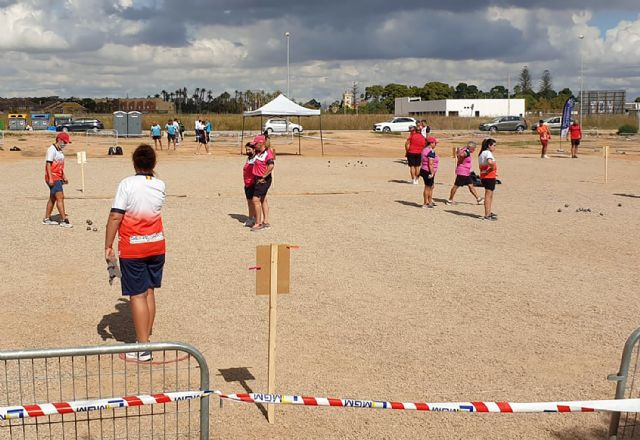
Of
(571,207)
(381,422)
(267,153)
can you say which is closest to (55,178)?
(267,153)

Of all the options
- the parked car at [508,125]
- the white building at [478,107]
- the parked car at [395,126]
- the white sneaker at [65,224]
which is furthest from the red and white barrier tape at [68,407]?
the white building at [478,107]

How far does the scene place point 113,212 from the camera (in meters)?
6.62

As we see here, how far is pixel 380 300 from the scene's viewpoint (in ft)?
29.8

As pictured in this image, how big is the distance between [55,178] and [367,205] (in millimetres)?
6844

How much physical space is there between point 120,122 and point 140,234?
1719 inches

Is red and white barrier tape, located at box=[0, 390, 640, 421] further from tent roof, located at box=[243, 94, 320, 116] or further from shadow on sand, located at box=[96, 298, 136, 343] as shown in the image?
tent roof, located at box=[243, 94, 320, 116]

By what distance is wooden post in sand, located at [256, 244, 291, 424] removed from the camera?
555 centimetres

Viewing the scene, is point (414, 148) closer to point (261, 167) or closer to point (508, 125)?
point (261, 167)

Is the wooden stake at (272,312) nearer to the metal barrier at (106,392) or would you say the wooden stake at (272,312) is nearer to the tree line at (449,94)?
the metal barrier at (106,392)

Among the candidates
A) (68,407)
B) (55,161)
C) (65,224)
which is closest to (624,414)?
(68,407)

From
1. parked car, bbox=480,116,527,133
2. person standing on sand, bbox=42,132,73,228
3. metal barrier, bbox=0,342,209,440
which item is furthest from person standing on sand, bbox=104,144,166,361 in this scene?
parked car, bbox=480,116,527,133

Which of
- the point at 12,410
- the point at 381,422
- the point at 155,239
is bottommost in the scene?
the point at 381,422

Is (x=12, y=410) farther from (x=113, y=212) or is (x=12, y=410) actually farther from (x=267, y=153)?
(x=267, y=153)

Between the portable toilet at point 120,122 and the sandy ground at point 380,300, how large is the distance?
29462mm
